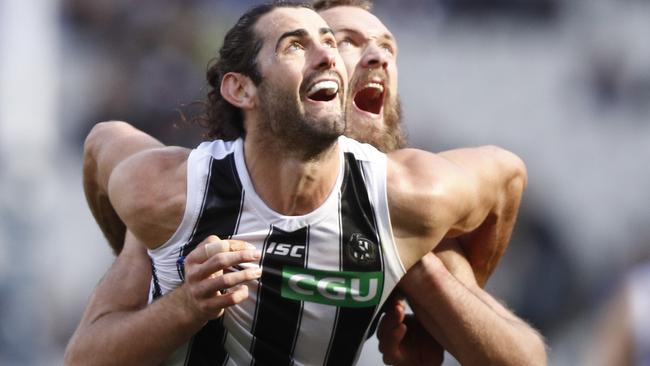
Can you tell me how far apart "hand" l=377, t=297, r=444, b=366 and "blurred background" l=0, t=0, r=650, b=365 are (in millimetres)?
3199

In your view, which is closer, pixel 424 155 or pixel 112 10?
pixel 424 155

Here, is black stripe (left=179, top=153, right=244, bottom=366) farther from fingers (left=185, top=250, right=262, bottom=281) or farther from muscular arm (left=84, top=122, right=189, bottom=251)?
fingers (left=185, top=250, right=262, bottom=281)

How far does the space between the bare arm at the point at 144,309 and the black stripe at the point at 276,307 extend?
12.4 inches

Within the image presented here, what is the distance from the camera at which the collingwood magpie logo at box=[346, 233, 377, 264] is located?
409cm

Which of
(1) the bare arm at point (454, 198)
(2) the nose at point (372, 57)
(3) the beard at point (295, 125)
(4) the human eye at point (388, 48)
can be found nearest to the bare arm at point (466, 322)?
(1) the bare arm at point (454, 198)

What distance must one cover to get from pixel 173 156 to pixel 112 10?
532 cm

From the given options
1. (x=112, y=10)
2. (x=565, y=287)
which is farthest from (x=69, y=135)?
(x=565, y=287)

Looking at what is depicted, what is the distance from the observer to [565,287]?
26.3 feet

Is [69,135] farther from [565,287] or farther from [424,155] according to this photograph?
[424,155]

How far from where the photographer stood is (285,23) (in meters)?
4.25

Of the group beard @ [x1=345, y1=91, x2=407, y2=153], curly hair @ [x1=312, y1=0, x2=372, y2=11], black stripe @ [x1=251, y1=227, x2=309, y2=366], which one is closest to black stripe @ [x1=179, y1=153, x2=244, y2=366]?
black stripe @ [x1=251, y1=227, x2=309, y2=366]

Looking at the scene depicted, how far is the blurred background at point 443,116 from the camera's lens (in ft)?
26.1

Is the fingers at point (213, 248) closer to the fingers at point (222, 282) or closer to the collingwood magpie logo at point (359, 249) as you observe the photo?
the fingers at point (222, 282)

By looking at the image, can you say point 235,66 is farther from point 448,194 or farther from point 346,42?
point 448,194
